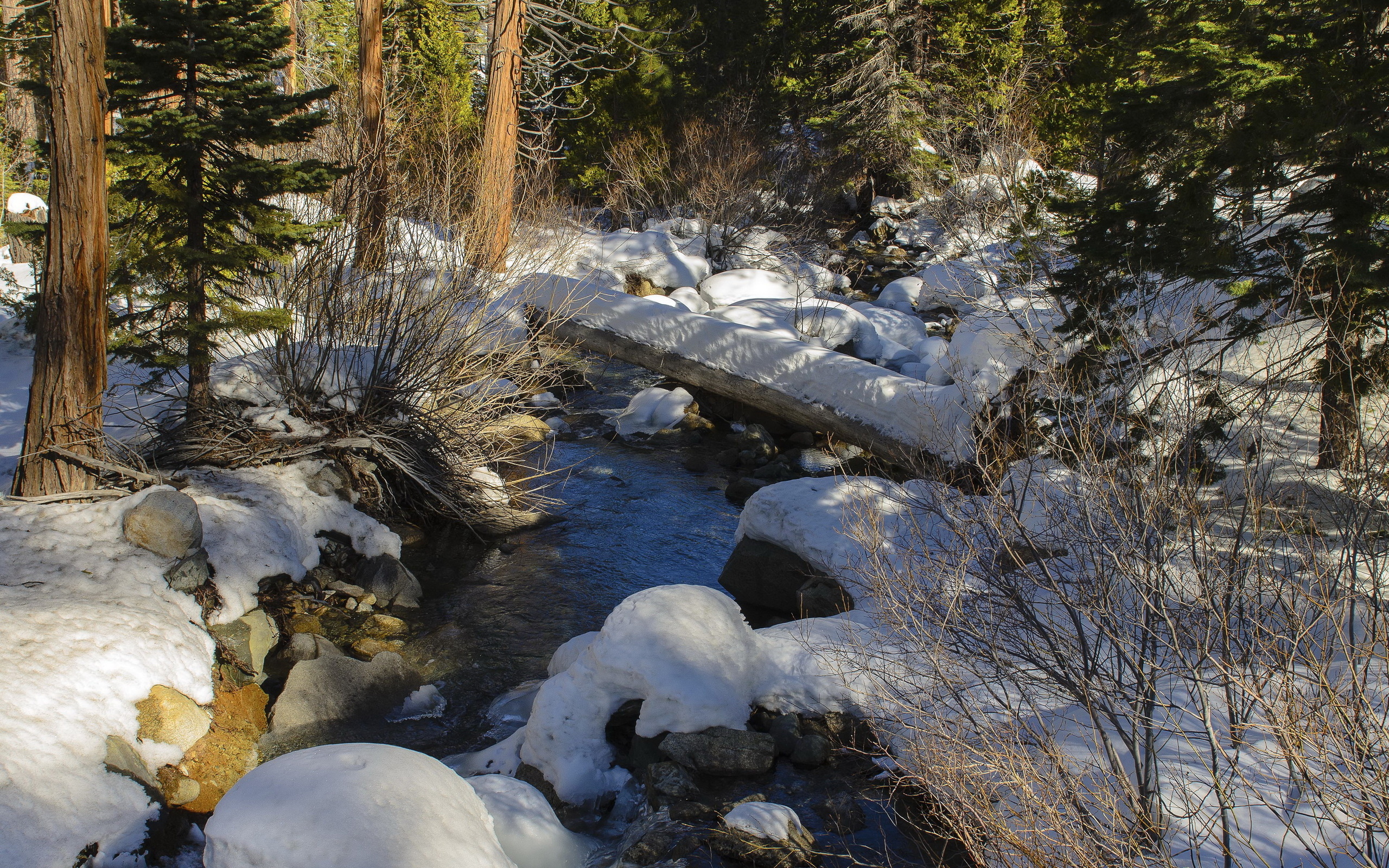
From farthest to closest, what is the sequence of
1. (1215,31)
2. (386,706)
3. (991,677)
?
1. (1215,31)
2. (386,706)
3. (991,677)

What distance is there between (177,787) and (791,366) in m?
7.26

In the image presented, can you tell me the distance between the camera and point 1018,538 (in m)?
4.38

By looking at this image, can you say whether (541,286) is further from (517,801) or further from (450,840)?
(450,840)

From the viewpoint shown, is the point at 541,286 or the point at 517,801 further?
the point at 541,286

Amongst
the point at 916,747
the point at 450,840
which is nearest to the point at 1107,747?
the point at 916,747

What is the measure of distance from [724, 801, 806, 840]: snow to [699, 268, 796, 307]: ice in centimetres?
1171

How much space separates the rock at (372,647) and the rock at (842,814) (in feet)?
9.78

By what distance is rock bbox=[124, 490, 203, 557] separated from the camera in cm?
518

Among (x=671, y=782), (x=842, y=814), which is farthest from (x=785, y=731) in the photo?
(x=671, y=782)

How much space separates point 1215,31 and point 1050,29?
1373 cm

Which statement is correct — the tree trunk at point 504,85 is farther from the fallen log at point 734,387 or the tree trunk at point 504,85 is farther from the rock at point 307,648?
the rock at point 307,648

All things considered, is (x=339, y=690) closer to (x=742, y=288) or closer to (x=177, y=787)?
(x=177, y=787)

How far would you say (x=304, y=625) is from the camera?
5.86 meters

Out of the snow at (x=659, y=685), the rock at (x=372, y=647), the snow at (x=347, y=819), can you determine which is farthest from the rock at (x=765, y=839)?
the rock at (x=372, y=647)
